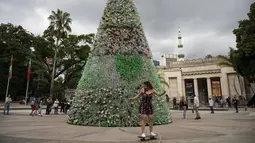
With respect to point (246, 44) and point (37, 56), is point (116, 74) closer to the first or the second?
point (246, 44)

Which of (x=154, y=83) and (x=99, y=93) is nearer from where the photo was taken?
(x=99, y=93)

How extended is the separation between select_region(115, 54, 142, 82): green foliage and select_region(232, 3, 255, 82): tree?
1677 centimetres

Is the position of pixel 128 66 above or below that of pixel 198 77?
below

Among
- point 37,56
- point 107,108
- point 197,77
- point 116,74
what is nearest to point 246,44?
point 116,74

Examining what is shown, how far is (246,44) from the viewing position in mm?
20109

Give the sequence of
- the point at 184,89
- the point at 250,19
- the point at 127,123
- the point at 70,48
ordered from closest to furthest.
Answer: the point at 127,123
the point at 250,19
the point at 70,48
the point at 184,89

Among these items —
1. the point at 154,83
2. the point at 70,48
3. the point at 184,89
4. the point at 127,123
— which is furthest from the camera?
the point at 184,89

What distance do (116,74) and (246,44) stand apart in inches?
711

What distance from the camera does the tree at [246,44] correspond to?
20000mm

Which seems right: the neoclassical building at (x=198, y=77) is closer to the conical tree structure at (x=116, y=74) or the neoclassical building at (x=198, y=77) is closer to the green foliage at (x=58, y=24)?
the green foliage at (x=58, y=24)

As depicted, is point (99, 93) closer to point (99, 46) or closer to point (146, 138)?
point (99, 46)

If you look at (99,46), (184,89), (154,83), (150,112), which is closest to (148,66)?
(154,83)

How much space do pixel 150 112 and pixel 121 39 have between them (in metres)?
4.59

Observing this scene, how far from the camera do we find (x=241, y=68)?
902 inches
